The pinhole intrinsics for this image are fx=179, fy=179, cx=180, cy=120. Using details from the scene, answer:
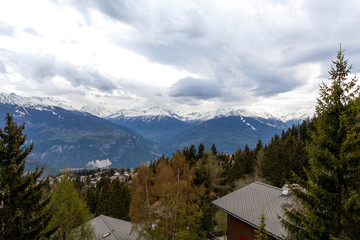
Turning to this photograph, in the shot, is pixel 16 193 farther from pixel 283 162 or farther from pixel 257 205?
pixel 283 162

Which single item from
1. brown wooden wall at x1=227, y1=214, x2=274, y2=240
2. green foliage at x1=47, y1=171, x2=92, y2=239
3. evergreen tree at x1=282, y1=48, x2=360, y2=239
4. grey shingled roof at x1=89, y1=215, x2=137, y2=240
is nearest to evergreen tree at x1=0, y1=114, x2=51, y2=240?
green foliage at x1=47, y1=171, x2=92, y2=239

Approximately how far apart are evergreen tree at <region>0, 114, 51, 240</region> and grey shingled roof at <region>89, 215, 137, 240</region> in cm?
1617

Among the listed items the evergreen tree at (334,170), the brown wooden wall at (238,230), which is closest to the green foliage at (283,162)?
the brown wooden wall at (238,230)

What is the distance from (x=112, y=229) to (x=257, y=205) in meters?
21.1

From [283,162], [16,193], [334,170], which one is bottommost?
[283,162]

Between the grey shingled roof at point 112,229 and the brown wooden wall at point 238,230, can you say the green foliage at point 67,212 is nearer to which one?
the grey shingled roof at point 112,229

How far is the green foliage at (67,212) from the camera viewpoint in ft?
66.7

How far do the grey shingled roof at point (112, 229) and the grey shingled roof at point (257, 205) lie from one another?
48.5ft

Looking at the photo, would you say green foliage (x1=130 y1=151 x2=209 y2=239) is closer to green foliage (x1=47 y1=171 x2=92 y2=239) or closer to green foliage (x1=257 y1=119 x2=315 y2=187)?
green foliage (x1=47 y1=171 x2=92 y2=239)

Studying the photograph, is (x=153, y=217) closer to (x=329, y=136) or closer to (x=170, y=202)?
(x=170, y=202)

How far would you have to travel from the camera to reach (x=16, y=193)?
436 inches

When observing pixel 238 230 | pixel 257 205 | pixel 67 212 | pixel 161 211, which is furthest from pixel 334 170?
pixel 67 212

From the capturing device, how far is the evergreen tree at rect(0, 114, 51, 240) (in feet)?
34.2

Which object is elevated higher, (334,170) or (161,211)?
(334,170)
